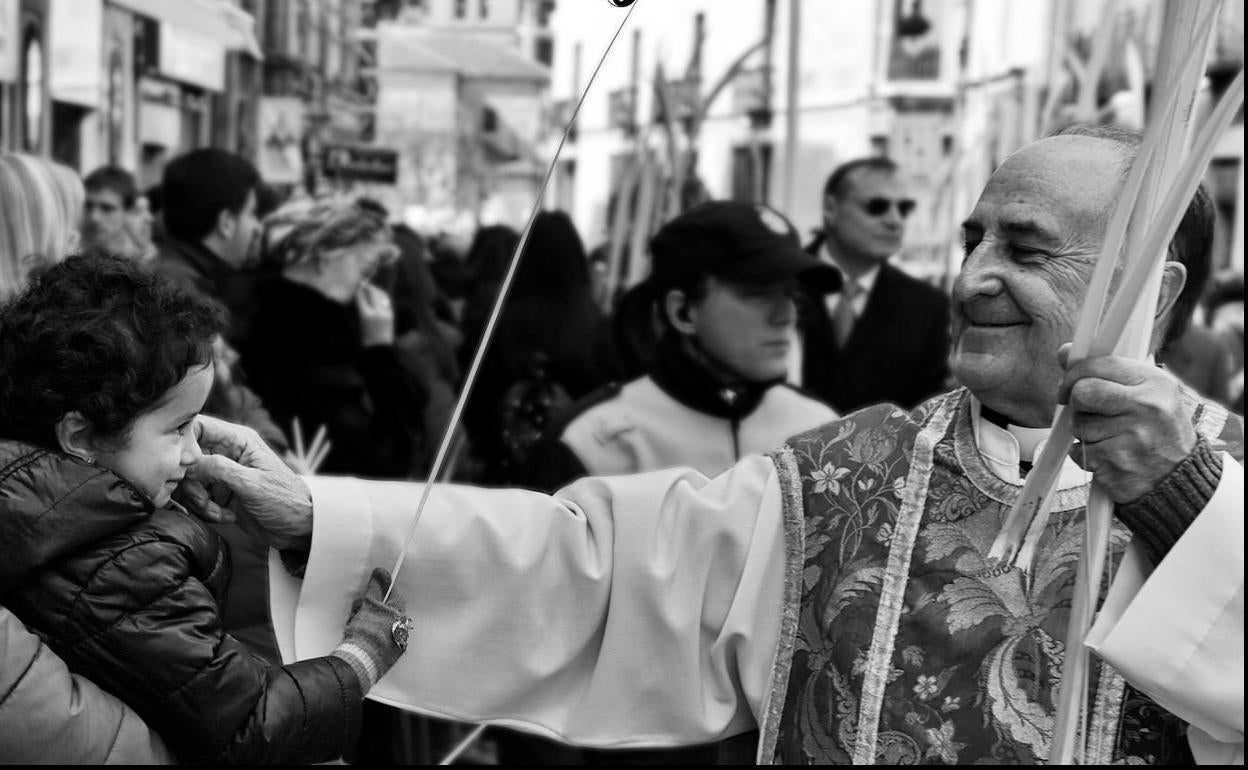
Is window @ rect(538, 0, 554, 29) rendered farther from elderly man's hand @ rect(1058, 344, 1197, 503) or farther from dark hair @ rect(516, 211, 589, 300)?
elderly man's hand @ rect(1058, 344, 1197, 503)

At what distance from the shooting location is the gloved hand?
2.35 m

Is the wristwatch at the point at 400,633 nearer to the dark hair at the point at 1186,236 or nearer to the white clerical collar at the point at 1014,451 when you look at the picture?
the white clerical collar at the point at 1014,451

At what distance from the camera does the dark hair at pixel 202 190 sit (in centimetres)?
499

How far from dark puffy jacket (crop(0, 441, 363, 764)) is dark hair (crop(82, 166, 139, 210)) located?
12.6 ft

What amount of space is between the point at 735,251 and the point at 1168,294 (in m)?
1.96

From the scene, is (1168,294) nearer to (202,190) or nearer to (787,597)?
(787,597)

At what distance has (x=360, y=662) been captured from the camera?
7.70ft

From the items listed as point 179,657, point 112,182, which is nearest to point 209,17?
point 112,182

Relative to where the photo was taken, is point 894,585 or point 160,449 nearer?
point 160,449

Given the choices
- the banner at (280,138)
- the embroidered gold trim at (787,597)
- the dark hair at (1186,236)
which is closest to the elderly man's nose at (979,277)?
the dark hair at (1186,236)

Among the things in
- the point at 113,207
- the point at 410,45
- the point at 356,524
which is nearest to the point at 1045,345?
the point at 356,524

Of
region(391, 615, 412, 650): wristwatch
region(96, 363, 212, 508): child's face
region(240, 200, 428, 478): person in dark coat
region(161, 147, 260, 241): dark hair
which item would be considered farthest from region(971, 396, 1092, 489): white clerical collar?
region(161, 147, 260, 241): dark hair

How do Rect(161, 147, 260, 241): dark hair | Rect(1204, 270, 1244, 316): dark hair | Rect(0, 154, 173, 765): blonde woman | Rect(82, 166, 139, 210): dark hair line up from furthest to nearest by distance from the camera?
Rect(1204, 270, 1244, 316): dark hair
Rect(82, 166, 139, 210): dark hair
Rect(161, 147, 260, 241): dark hair
Rect(0, 154, 173, 765): blonde woman

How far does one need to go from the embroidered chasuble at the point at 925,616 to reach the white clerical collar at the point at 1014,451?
2 centimetres
